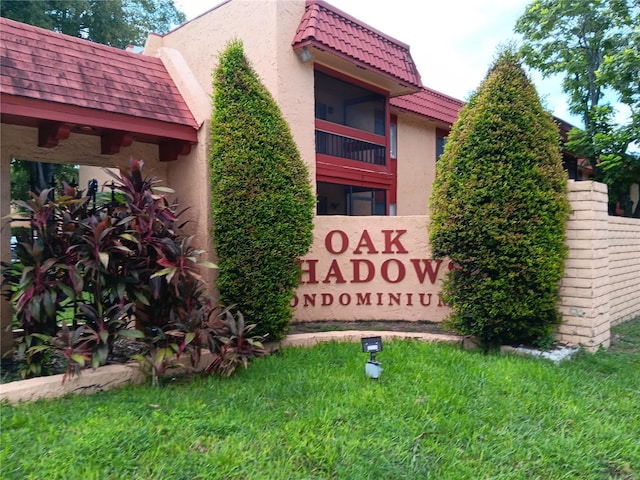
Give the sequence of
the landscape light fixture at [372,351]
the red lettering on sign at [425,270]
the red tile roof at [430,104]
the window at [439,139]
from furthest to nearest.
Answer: the window at [439,139] < the red tile roof at [430,104] < the red lettering on sign at [425,270] < the landscape light fixture at [372,351]

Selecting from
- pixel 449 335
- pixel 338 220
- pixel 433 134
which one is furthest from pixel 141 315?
pixel 433 134

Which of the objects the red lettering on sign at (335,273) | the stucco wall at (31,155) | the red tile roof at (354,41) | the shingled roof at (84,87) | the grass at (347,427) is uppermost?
the red tile roof at (354,41)

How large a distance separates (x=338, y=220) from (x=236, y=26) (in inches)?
148

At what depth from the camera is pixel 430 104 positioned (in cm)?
1366

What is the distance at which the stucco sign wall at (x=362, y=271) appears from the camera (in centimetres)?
675

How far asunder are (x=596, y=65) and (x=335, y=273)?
11598 millimetres

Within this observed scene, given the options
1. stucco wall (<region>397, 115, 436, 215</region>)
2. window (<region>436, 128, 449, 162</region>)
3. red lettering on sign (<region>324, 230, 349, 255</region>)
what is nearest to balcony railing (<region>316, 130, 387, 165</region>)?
stucco wall (<region>397, 115, 436, 215</region>)

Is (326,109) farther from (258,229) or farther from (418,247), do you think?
(258,229)

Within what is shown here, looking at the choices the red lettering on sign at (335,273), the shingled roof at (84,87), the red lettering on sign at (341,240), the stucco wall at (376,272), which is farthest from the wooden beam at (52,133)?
the red lettering on sign at (335,273)

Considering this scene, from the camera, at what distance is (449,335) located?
5.93 metres

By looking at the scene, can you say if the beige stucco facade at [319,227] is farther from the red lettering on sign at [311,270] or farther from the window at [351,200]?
the window at [351,200]

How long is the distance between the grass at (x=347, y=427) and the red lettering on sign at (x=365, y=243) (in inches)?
93.3

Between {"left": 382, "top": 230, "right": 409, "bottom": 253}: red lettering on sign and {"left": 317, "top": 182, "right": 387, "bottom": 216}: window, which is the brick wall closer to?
{"left": 382, "top": 230, "right": 409, "bottom": 253}: red lettering on sign

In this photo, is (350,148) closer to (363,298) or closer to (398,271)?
(398,271)
